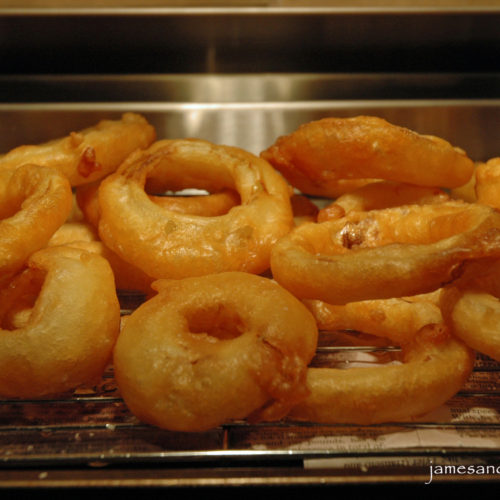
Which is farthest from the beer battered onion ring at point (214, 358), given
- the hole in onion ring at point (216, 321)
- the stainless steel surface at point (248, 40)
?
the stainless steel surface at point (248, 40)

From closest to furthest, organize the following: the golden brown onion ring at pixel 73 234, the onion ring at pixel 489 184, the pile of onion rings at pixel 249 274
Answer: the pile of onion rings at pixel 249 274 → the onion ring at pixel 489 184 → the golden brown onion ring at pixel 73 234

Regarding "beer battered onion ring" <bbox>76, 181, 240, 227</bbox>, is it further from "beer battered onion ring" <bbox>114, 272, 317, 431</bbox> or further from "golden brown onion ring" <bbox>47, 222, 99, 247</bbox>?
"beer battered onion ring" <bbox>114, 272, 317, 431</bbox>

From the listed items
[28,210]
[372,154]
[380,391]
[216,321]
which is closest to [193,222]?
[216,321]

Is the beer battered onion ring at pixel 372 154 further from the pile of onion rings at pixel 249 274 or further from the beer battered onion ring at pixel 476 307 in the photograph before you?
the beer battered onion ring at pixel 476 307

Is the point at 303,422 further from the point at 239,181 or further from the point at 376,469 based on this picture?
the point at 239,181

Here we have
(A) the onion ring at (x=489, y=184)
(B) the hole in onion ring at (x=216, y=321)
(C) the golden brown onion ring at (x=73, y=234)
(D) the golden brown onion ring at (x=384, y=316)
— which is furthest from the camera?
(C) the golden brown onion ring at (x=73, y=234)

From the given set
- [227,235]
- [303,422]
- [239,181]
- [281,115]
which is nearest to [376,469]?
[303,422]
